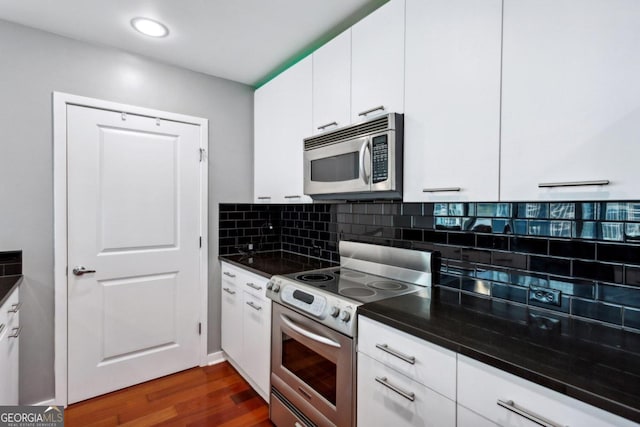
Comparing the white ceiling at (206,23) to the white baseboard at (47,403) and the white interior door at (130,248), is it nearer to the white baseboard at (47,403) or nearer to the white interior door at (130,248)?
the white interior door at (130,248)

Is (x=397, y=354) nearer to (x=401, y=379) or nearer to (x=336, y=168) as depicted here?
(x=401, y=379)

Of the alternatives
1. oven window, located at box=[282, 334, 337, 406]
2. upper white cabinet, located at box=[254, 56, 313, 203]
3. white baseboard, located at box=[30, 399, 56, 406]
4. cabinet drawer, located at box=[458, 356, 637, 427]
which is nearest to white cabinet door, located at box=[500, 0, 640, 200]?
cabinet drawer, located at box=[458, 356, 637, 427]

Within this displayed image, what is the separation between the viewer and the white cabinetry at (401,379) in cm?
101

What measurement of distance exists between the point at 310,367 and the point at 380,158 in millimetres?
1120

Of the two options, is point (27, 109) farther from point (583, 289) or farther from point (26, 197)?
point (583, 289)

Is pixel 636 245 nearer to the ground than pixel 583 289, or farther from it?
farther from it

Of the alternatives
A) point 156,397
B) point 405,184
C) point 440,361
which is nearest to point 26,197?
point 156,397

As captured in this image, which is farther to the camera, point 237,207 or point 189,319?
point 237,207

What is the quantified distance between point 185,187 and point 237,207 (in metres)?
0.48

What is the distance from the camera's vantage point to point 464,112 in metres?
1.26

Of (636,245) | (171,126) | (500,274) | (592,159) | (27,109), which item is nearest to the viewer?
(592,159)

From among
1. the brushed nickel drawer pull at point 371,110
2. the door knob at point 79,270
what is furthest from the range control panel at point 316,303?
the door knob at point 79,270

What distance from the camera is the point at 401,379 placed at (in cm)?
115

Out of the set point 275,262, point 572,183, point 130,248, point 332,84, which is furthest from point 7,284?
point 572,183
